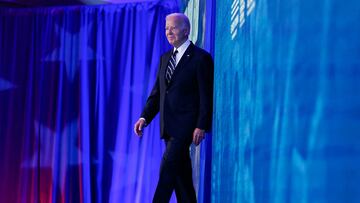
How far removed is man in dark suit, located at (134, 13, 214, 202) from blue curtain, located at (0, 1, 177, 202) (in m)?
1.87

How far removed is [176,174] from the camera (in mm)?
2143

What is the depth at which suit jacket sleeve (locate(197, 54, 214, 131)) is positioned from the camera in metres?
2.13

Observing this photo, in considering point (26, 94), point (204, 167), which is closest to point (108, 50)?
point (26, 94)

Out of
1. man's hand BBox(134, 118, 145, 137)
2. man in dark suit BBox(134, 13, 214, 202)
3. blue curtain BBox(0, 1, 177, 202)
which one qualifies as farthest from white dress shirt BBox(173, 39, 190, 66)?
blue curtain BBox(0, 1, 177, 202)

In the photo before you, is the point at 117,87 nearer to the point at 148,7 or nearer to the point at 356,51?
the point at 148,7

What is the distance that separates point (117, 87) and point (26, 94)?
82 cm

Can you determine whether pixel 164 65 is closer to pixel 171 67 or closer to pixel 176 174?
pixel 171 67

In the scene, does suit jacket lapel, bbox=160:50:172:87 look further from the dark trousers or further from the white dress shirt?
the dark trousers

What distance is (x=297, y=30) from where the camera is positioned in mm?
613

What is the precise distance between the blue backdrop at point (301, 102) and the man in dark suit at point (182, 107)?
1069 mm

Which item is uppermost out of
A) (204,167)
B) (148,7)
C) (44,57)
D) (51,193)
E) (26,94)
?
(148,7)

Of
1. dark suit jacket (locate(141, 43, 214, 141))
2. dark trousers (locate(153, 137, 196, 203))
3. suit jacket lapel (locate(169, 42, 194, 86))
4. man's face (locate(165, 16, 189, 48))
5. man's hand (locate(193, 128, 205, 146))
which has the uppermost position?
man's face (locate(165, 16, 189, 48))

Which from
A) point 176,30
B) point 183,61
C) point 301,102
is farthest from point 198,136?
point 301,102

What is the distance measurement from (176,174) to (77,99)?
7.73ft
